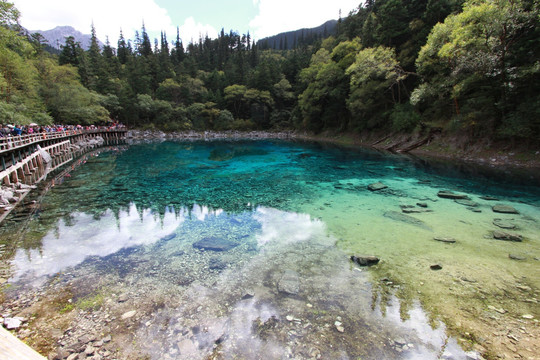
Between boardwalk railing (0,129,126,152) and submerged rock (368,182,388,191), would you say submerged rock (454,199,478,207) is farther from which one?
boardwalk railing (0,129,126,152)

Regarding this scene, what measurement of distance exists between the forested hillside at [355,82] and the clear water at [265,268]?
10.8 m

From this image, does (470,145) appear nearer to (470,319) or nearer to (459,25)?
(459,25)

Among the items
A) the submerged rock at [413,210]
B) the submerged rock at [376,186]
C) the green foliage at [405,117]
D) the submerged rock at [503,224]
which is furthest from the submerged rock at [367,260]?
the green foliage at [405,117]

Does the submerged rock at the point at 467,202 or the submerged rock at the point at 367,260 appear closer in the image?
the submerged rock at the point at 367,260

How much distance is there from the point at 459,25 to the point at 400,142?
1503cm

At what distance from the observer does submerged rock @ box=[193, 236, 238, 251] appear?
7535 millimetres

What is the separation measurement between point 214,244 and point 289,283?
3090mm

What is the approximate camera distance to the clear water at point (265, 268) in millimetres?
4168

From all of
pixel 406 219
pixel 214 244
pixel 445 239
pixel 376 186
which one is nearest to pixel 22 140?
pixel 214 244

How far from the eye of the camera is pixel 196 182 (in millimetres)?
16703

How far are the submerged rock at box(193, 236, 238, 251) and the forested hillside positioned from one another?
70.6 ft

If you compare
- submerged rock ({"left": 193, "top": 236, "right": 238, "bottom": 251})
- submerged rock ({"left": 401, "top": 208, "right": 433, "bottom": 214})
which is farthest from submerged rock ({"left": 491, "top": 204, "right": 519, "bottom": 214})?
submerged rock ({"left": 193, "top": 236, "right": 238, "bottom": 251})

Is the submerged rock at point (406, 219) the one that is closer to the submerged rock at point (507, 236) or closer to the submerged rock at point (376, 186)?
the submerged rock at point (507, 236)

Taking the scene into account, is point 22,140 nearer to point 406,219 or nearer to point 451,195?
point 406,219
